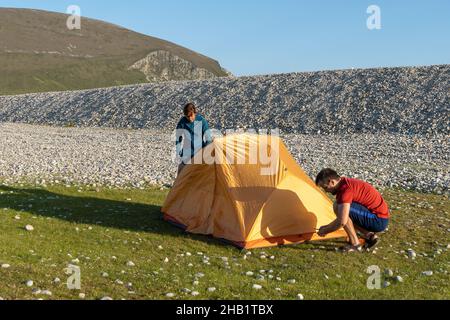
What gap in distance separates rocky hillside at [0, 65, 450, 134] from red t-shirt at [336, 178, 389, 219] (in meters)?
30.6

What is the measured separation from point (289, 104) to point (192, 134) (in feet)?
126

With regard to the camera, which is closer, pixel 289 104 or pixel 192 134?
pixel 192 134

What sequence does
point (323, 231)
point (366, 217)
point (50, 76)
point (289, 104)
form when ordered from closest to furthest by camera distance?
point (323, 231), point (366, 217), point (289, 104), point (50, 76)

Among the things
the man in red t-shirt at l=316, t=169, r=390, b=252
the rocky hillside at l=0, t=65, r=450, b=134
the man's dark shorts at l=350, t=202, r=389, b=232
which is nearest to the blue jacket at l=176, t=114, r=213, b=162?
the man in red t-shirt at l=316, t=169, r=390, b=252

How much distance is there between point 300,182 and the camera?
12.7m

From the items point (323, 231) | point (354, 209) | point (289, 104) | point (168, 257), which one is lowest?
point (168, 257)

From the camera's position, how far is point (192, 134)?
14.3 meters

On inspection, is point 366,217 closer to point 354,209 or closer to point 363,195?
point 354,209

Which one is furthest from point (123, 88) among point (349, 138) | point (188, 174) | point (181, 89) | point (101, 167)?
point (188, 174)

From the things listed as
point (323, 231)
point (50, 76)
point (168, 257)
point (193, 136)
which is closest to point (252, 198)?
point (323, 231)

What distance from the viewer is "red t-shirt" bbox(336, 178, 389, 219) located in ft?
36.5

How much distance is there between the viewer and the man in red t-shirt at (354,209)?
36.1ft
